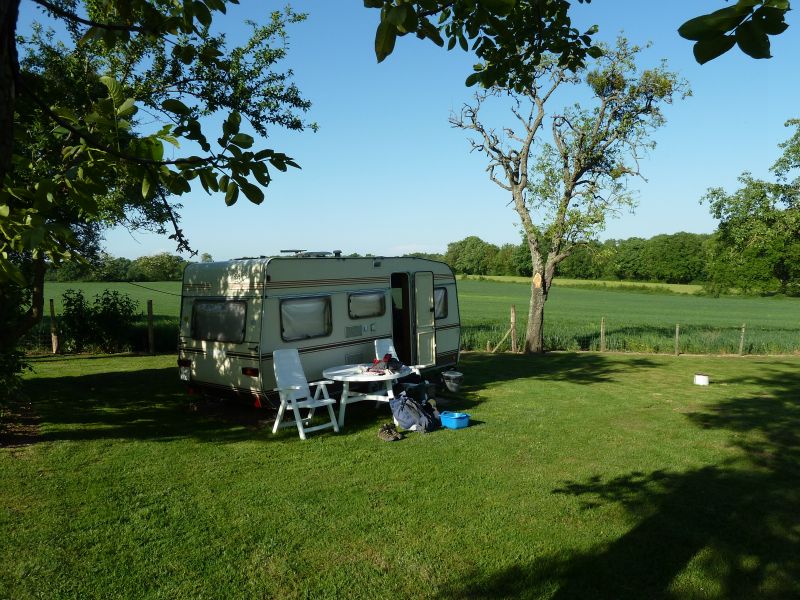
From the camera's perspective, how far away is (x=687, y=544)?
15.4 ft

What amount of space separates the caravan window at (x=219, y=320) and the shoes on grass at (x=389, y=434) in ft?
8.15

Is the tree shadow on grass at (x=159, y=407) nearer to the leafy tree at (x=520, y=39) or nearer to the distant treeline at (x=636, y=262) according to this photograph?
the leafy tree at (x=520, y=39)

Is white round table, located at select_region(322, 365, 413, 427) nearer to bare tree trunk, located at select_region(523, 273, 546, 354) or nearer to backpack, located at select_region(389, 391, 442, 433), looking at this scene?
backpack, located at select_region(389, 391, 442, 433)

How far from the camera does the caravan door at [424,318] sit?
36.3 feet

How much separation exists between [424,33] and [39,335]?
18.9 meters

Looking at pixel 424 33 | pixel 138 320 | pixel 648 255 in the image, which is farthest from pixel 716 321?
pixel 648 255

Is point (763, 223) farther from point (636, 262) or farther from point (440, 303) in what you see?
point (636, 262)

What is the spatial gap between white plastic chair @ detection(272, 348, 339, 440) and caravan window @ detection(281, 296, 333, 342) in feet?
1.37

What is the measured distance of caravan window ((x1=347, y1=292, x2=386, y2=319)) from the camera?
9.76m

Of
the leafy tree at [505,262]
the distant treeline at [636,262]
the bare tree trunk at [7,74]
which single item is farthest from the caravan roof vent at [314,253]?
the leafy tree at [505,262]

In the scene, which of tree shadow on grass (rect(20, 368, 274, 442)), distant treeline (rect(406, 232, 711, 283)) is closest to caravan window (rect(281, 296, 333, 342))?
tree shadow on grass (rect(20, 368, 274, 442))

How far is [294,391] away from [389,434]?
4.97 ft

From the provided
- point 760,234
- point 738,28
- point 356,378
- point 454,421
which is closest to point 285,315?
point 356,378

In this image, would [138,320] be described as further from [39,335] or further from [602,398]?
[602,398]
